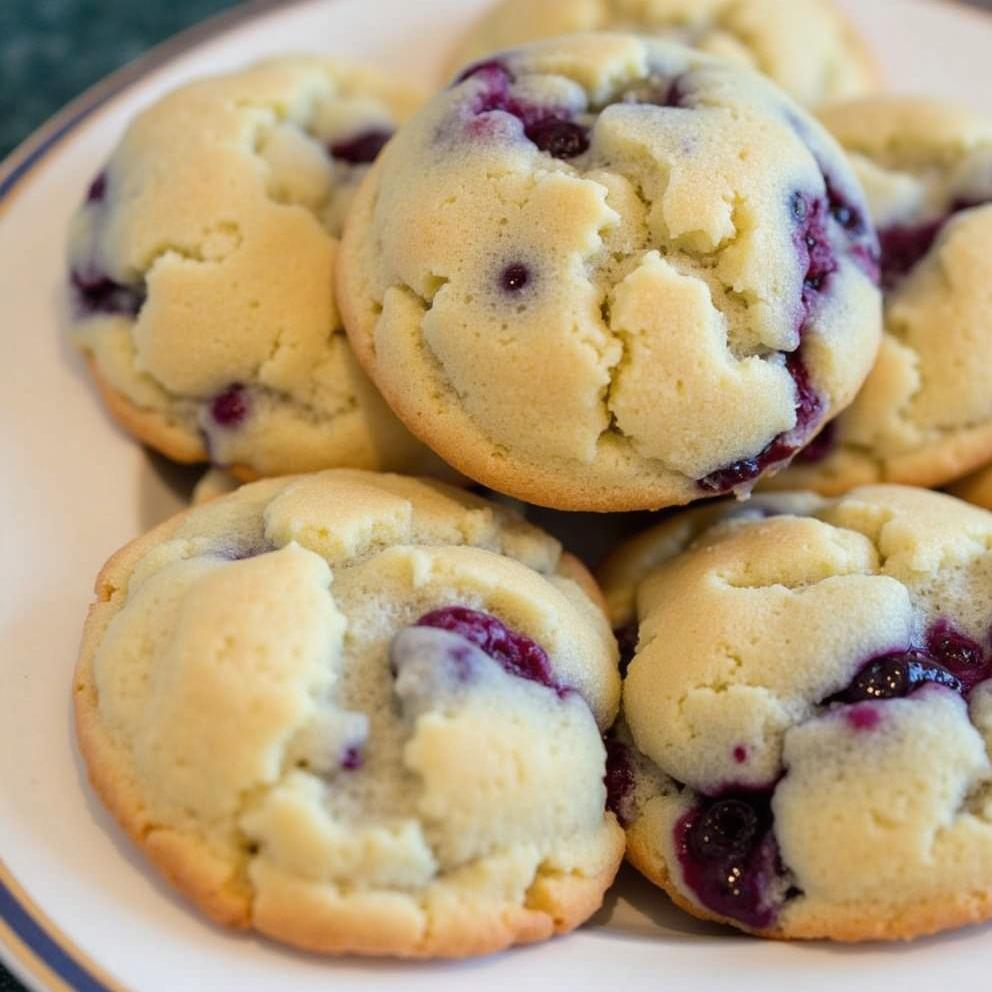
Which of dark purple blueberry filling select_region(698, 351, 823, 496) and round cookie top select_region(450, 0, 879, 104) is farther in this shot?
round cookie top select_region(450, 0, 879, 104)

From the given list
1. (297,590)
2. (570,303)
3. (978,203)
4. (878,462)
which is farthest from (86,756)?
(978,203)

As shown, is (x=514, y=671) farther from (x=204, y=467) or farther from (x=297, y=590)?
(x=204, y=467)

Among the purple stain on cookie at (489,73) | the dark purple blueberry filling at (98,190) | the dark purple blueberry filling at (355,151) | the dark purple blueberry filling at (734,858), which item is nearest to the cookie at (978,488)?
the dark purple blueberry filling at (734,858)

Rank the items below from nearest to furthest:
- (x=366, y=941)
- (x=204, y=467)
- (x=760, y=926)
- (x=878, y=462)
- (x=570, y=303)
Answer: (x=366, y=941) → (x=760, y=926) → (x=570, y=303) → (x=878, y=462) → (x=204, y=467)

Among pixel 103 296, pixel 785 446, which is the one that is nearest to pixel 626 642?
pixel 785 446

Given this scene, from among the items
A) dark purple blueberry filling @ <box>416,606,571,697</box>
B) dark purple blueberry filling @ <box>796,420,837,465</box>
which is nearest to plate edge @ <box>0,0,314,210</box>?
dark purple blueberry filling @ <box>416,606,571,697</box>

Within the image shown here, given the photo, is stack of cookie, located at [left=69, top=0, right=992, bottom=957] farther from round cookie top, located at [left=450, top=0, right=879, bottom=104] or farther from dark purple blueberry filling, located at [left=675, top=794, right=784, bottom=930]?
round cookie top, located at [left=450, top=0, right=879, bottom=104]

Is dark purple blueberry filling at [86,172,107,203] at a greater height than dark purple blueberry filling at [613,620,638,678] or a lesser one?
greater

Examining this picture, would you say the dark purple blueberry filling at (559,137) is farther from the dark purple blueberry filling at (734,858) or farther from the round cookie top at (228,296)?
the dark purple blueberry filling at (734,858)
